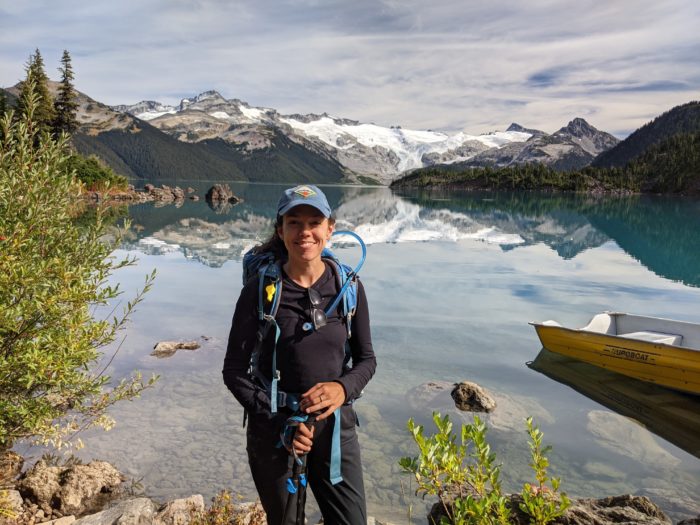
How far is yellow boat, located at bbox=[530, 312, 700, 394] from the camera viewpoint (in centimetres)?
1355

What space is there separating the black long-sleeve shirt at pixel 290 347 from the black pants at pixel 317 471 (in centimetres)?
22

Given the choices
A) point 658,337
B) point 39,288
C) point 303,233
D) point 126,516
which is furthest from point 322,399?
point 658,337

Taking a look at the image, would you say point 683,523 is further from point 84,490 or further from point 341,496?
point 84,490

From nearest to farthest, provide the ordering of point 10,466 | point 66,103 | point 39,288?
point 39,288 < point 10,466 < point 66,103

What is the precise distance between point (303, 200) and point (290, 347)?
1145 millimetres

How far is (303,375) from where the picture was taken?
4121 mm

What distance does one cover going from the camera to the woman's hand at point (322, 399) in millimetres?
Answer: 3926

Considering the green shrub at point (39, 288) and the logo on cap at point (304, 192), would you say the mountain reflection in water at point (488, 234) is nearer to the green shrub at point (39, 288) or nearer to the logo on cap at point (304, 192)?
the green shrub at point (39, 288)

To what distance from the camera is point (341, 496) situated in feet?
13.8

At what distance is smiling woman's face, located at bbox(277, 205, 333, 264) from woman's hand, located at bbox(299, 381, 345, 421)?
0.99 m

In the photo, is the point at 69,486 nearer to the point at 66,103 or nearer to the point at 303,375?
the point at 303,375

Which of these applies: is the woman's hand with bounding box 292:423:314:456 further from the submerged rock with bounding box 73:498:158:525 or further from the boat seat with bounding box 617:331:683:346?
the boat seat with bounding box 617:331:683:346

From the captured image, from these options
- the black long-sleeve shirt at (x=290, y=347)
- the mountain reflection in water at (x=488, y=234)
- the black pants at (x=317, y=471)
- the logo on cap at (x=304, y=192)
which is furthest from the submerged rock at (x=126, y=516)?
the mountain reflection in water at (x=488, y=234)

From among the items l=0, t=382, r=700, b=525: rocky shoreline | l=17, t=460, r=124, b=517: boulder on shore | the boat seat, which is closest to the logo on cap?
l=0, t=382, r=700, b=525: rocky shoreline
